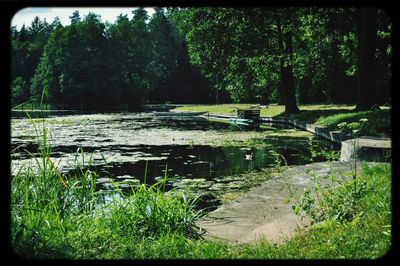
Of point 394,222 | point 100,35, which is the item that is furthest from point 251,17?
point 100,35

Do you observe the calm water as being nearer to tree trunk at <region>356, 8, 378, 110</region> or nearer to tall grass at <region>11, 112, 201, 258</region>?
tall grass at <region>11, 112, 201, 258</region>

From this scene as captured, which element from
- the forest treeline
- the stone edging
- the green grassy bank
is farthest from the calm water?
the forest treeline

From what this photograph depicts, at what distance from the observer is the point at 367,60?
18.3 meters

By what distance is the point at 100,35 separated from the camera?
67750 millimetres

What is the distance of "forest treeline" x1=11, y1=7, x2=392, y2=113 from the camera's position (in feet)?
71.7

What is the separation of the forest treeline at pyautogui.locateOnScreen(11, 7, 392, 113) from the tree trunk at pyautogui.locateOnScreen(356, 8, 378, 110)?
0.04m

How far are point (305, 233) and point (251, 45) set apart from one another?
79.1 ft

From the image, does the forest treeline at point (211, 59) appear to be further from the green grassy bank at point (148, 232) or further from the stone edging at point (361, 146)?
the stone edging at point (361, 146)

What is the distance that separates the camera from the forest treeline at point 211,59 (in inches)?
860
